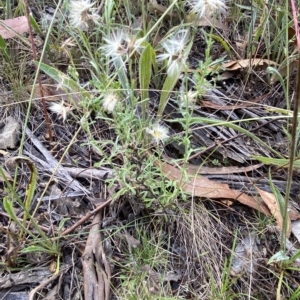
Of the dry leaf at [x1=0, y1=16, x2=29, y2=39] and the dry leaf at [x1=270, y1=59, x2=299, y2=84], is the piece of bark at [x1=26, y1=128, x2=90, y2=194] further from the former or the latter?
the dry leaf at [x1=270, y1=59, x2=299, y2=84]

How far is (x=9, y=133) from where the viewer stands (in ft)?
4.26

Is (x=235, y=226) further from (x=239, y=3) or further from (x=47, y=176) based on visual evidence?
(x=239, y=3)

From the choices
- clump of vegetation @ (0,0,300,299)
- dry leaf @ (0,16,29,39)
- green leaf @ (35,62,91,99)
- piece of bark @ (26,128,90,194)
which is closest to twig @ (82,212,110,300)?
clump of vegetation @ (0,0,300,299)

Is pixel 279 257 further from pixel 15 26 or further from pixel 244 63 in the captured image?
pixel 15 26

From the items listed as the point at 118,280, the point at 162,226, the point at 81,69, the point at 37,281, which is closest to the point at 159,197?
the point at 162,226

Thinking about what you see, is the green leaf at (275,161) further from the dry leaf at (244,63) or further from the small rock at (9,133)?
the small rock at (9,133)

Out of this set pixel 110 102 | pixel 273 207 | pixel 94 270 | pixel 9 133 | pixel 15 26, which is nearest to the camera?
pixel 110 102

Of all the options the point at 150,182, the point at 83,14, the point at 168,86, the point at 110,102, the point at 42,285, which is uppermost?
the point at 83,14

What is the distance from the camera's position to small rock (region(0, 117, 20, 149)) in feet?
4.23

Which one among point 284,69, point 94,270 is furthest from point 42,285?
point 284,69

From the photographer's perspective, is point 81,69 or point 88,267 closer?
point 88,267

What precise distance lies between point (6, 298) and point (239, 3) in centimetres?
118

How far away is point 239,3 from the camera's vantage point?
5.15 ft

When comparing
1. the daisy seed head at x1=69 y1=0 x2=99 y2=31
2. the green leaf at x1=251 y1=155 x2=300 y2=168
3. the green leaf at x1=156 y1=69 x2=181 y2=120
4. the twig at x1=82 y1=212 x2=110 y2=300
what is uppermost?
the daisy seed head at x1=69 y1=0 x2=99 y2=31
